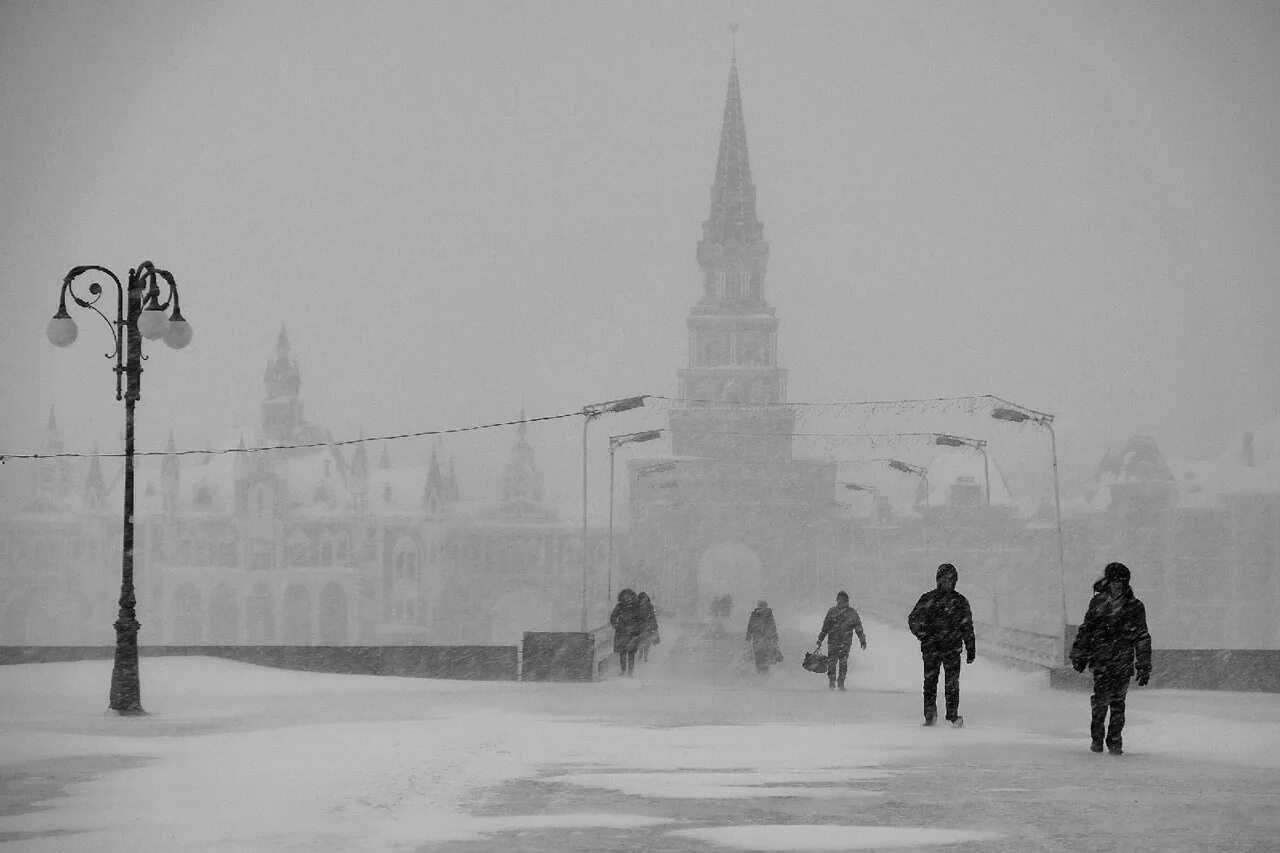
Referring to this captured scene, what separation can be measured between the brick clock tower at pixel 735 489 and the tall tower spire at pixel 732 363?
0.07 metres

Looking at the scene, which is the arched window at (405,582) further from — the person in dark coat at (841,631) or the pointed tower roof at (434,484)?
the person in dark coat at (841,631)

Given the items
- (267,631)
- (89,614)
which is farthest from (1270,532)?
(89,614)

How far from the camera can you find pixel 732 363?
109062mm

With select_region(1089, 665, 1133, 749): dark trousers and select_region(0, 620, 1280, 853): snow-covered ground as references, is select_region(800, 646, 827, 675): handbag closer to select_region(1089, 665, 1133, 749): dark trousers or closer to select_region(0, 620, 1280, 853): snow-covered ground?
select_region(0, 620, 1280, 853): snow-covered ground

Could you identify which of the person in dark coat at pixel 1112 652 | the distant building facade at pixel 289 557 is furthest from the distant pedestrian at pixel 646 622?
the distant building facade at pixel 289 557

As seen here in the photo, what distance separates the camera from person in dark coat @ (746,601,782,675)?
28781 millimetres

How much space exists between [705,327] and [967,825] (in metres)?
99.9

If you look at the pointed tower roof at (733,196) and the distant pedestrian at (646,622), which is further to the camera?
the pointed tower roof at (733,196)

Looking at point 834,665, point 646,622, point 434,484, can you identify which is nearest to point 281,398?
point 434,484

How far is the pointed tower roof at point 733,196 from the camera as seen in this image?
113562mm

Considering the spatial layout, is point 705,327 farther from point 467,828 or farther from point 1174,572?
point 467,828

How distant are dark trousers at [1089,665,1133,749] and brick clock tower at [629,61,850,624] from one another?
274 ft

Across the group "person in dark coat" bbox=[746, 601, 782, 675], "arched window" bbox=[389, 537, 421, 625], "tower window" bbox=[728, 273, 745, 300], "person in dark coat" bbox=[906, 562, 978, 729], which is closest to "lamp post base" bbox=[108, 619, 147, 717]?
"person in dark coat" bbox=[906, 562, 978, 729]

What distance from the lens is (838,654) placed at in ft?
77.7
